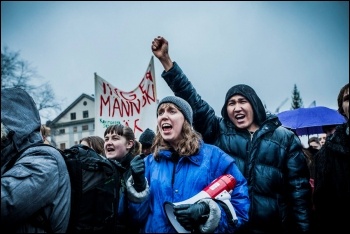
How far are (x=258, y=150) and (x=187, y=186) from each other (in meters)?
0.91

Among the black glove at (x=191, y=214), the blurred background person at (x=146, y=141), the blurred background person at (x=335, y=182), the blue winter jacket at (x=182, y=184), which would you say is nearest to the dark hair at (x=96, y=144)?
the blurred background person at (x=146, y=141)

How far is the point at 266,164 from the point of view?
2668 mm

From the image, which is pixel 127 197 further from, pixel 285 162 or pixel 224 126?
pixel 285 162

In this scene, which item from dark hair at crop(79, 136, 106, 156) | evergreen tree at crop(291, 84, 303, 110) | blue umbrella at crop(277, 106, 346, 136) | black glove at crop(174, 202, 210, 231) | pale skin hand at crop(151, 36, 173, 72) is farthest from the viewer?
evergreen tree at crop(291, 84, 303, 110)

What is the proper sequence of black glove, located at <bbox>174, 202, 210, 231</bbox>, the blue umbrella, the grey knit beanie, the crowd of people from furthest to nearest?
the blue umbrella < the grey knit beanie < black glove, located at <bbox>174, 202, 210, 231</bbox> < the crowd of people

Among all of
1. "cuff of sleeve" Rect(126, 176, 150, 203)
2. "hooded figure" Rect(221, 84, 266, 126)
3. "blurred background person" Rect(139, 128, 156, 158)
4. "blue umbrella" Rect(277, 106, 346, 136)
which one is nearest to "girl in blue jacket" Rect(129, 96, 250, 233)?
"cuff of sleeve" Rect(126, 176, 150, 203)

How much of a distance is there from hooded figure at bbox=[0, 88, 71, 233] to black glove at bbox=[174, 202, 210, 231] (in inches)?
25.6

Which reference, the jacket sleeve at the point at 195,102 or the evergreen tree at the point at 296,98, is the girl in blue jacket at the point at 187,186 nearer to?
the jacket sleeve at the point at 195,102

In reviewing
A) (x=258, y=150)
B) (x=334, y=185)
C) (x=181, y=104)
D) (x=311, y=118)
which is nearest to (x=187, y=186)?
(x=181, y=104)

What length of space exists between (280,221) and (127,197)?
4.52 ft

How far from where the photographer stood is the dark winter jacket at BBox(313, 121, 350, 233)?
2.31 meters

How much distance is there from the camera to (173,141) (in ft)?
7.97

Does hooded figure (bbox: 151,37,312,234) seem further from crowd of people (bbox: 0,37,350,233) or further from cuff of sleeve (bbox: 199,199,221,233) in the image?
cuff of sleeve (bbox: 199,199,221,233)

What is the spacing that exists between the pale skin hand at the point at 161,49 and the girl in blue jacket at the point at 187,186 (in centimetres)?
68
